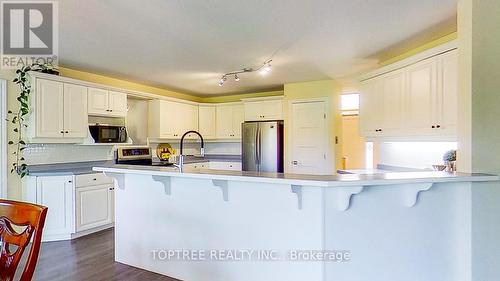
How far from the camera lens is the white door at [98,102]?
413cm

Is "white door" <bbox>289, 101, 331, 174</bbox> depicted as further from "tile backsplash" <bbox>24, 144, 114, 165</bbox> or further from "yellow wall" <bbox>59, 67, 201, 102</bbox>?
"tile backsplash" <bbox>24, 144, 114, 165</bbox>

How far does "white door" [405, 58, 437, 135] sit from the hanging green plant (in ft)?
14.8

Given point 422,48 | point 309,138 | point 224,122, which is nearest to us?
point 422,48

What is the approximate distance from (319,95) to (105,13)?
3.64m

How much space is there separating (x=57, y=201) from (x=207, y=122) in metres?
3.36

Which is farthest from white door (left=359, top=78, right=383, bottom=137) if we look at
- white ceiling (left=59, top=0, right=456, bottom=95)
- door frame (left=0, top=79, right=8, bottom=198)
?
door frame (left=0, top=79, right=8, bottom=198)

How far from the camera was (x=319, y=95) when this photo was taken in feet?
16.5

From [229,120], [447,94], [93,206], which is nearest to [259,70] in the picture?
[229,120]

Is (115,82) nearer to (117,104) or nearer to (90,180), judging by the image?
(117,104)

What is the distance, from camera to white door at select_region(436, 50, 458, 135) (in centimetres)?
250

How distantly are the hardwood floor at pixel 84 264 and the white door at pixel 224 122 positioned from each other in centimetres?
320

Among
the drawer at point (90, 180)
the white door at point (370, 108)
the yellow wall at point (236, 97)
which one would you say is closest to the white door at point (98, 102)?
the drawer at point (90, 180)

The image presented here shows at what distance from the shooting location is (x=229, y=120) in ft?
20.3

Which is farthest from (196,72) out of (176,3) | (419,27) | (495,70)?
(495,70)
